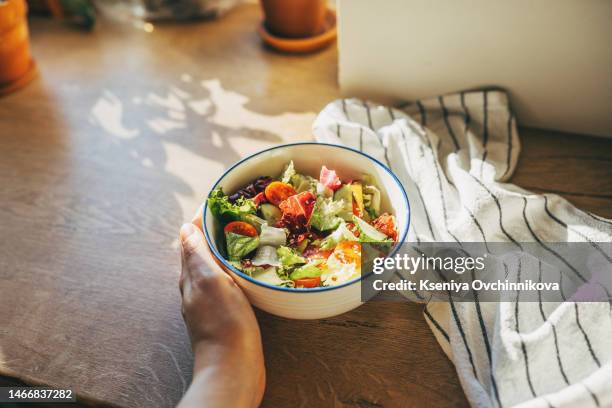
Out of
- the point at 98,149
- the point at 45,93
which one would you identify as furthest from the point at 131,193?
the point at 45,93

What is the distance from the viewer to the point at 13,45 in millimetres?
1170

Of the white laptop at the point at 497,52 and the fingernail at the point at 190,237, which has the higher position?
the white laptop at the point at 497,52

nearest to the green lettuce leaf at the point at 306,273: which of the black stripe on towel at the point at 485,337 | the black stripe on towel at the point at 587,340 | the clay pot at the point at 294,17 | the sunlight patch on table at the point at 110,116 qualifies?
the black stripe on towel at the point at 485,337

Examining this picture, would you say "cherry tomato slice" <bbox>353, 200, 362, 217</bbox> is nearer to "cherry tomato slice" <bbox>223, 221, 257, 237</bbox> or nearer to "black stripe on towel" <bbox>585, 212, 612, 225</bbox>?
"cherry tomato slice" <bbox>223, 221, 257, 237</bbox>

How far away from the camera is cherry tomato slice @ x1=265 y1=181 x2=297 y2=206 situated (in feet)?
2.51

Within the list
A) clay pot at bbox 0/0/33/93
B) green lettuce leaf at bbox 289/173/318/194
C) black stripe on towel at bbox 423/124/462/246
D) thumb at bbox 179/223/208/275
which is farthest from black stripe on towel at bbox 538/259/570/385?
clay pot at bbox 0/0/33/93

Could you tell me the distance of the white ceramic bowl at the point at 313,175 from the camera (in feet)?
2.07

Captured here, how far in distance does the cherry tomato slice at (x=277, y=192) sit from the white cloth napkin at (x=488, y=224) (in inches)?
7.3

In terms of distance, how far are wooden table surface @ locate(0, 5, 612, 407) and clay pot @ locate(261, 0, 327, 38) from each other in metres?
0.06

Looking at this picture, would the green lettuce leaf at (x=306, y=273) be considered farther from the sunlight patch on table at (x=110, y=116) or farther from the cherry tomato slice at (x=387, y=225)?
the sunlight patch on table at (x=110, y=116)

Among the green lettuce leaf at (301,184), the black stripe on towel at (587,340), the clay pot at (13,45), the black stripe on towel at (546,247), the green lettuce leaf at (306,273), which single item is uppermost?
the clay pot at (13,45)

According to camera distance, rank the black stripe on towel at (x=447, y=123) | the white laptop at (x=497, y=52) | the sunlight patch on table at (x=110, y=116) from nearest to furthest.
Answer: the white laptop at (x=497, y=52)
the black stripe on towel at (x=447, y=123)
the sunlight patch on table at (x=110, y=116)

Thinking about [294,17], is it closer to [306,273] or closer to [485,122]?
[485,122]

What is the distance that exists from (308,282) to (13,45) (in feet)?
3.13
